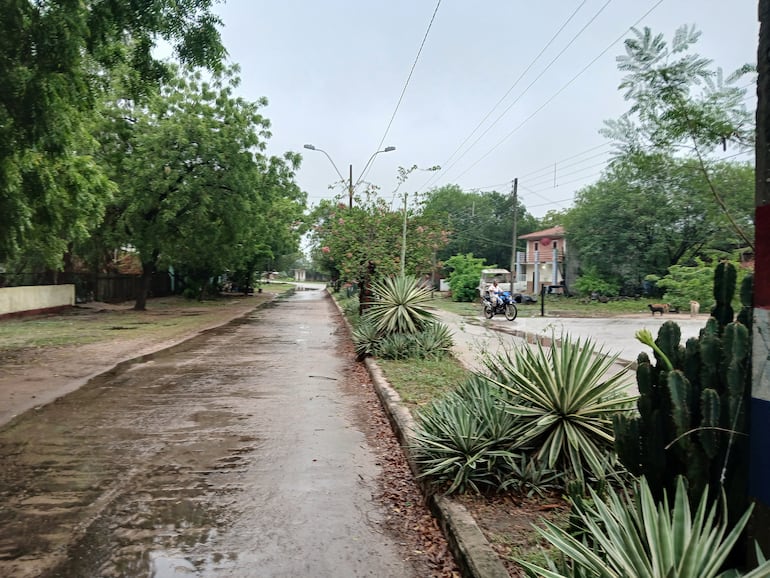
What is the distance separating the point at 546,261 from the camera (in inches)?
2350

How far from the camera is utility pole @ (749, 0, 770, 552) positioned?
2137 millimetres

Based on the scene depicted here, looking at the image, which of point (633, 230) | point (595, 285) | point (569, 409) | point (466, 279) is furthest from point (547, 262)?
point (569, 409)

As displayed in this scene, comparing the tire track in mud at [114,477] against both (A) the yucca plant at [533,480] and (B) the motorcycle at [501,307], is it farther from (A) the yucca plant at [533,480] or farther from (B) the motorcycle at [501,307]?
(B) the motorcycle at [501,307]

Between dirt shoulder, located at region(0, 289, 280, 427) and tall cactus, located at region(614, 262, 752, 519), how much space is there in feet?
22.7

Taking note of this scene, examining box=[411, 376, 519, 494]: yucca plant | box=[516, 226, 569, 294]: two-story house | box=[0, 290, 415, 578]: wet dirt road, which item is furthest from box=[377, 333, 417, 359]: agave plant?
box=[516, 226, 569, 294]: two-story house

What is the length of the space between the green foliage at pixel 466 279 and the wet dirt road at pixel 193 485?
32.5 m

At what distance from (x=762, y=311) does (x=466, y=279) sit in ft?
130

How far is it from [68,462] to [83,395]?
3426 mm

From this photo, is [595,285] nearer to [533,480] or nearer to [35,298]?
[35,298]

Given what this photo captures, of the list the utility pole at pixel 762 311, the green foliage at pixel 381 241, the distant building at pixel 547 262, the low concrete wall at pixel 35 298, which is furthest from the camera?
the distant building at pixel 547 262

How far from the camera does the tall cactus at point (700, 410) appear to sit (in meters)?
2.76

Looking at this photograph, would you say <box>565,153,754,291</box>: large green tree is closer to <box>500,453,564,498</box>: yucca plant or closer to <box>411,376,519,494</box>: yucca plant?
<box>411,376,519,494</box>: yucca plant

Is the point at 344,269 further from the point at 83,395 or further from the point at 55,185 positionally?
the point at 83,395

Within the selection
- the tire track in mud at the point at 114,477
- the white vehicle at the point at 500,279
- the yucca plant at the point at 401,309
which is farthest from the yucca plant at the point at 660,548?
the white vehicle at the point at 500,279
